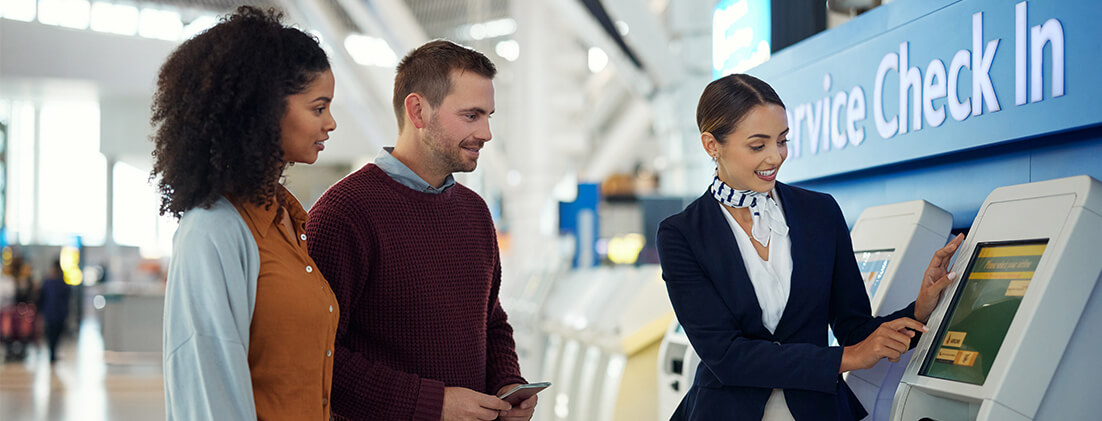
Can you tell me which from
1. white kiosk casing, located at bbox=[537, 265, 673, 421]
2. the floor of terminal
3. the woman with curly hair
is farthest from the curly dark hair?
the floor of terminal

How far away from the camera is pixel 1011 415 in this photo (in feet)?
4.74

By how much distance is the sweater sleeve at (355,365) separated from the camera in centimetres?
171

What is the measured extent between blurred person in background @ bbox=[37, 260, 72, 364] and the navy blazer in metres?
12.1

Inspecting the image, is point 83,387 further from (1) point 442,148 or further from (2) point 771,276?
(2) point 771,276

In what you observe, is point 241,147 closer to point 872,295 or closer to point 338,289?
point 338,289

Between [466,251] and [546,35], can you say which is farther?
[546,35]

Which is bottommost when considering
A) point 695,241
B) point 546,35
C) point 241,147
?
point 695,241

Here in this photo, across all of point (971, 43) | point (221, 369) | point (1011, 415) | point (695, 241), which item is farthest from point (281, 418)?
point (971, 43)

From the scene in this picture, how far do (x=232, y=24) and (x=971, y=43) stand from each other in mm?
1486

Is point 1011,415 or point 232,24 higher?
point 232,24

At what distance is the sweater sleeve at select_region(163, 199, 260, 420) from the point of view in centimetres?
137

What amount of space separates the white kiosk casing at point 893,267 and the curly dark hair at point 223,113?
120cm

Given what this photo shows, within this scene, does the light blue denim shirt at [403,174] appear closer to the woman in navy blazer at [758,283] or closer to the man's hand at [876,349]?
the woman in navy blazer at [758,283]

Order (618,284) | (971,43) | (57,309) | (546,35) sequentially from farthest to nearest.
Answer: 1. (546,35)
2. (57,309)
3. (618,284)
4. (971,43)
